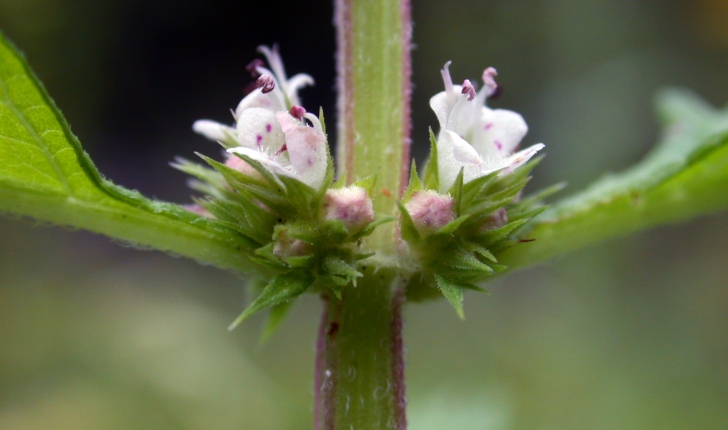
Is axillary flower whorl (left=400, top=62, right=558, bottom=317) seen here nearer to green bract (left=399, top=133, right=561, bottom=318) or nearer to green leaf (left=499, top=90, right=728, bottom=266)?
green bract (left=399, top=133, right=561, bottom=318)

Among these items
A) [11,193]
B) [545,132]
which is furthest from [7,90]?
[545,132]

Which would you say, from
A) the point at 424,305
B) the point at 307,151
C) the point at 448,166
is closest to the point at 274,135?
the point at 307,151

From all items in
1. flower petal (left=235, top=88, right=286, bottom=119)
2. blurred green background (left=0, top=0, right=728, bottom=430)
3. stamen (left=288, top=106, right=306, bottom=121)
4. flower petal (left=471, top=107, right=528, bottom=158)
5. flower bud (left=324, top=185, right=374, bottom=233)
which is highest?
blurred green background (left=0, top=0, right=728, bottom=430)

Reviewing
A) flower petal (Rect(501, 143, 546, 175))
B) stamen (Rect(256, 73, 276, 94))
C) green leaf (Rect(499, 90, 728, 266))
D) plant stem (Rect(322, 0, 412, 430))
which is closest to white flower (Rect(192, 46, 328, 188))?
stamen (Rect(256, 73, 276, 94))

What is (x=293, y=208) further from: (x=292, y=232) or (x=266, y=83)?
(x=266, y=83)

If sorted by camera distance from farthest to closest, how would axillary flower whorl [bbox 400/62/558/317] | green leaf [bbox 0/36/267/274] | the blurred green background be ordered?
the blurred green background → axillary flower whorl [bbox 400/62/558/317] → green leaf [bbox 0/36/267/274]

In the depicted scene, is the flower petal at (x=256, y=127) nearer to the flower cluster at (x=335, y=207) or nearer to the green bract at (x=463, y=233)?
the flower cluster at (x=335, y=207)

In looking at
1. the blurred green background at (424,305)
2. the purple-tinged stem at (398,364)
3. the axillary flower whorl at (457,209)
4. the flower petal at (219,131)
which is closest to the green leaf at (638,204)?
the axillary flower whorl at (457,209)
